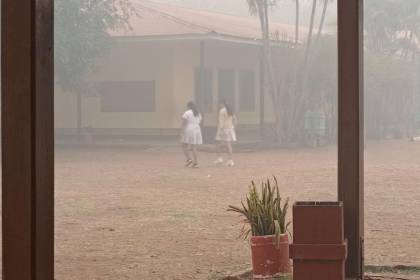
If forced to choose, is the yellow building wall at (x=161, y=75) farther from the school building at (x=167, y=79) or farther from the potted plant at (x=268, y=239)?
the potted plant at (x=268, y=239)

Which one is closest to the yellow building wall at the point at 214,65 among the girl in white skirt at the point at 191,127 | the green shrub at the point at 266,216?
the girl in white skirt at the point at 191,127

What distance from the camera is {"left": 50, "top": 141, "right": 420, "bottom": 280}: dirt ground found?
24.8ft

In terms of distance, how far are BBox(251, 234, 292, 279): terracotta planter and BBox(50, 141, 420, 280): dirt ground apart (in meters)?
0.69

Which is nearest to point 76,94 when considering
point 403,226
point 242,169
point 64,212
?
point 242,169

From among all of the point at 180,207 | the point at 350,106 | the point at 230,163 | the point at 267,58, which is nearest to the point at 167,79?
the point at 267,58

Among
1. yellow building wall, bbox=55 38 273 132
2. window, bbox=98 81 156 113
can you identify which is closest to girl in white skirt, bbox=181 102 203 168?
yellow building wall, bbox=55 38 273 132

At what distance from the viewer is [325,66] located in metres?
31.1

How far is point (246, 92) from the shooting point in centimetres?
2588

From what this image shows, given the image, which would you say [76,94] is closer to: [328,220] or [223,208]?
[223,208]

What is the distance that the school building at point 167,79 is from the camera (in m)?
23.2

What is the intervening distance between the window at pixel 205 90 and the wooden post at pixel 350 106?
1865cm

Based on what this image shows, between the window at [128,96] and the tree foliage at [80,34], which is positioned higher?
the tree foliage at [80,34]

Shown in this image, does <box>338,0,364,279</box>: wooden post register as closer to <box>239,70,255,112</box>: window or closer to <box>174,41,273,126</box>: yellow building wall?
<box>174,41,273,126</box>: yellow building wall

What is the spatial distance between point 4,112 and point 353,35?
9.72 ft
